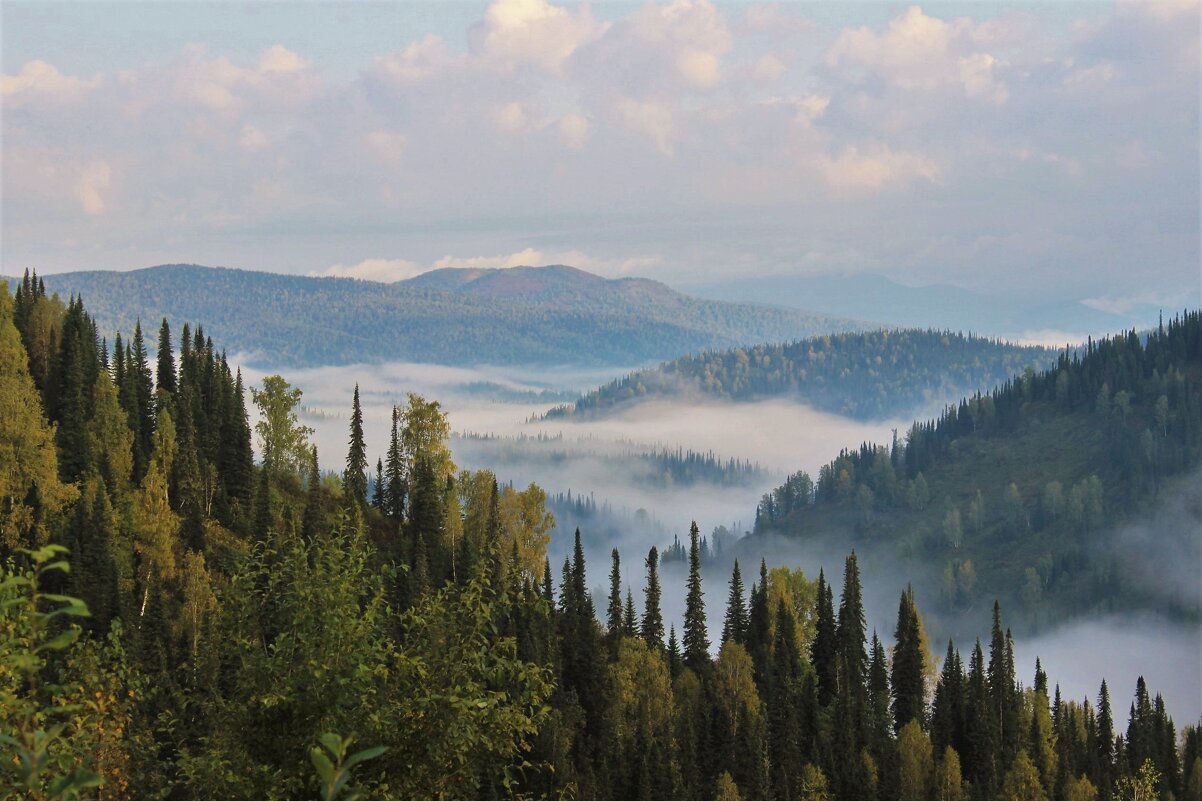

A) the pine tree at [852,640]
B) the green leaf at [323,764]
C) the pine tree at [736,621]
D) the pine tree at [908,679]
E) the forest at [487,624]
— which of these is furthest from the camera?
the pine tree at [736,621]

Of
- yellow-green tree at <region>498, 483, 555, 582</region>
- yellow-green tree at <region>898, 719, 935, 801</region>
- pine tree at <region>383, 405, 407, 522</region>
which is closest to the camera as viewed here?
yellow-green tree at <region>898, 719, 935, 801</region>

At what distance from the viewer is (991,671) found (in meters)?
180

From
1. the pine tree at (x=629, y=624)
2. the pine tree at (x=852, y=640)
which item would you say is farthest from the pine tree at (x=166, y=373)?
the pine tree at (x=852, y=640)

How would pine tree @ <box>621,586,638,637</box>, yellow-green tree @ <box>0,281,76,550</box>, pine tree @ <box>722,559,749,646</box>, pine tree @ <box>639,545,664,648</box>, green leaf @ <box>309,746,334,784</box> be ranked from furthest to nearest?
pine tree @ <box>722,559,749,646</box> → pine tree @ <box>639,545,664,648</box> → pine tree @ <box>621,586,638,637</box> → yellow-green tree @ <box>0,281,76,550</box> → green leaf @ <box>309,746,334,784</box>

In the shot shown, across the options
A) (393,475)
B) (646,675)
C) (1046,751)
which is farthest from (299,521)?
(1046,751)

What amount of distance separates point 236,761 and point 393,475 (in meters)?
143

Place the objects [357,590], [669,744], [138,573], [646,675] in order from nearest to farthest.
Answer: [357,590]
[138,573]
[669,744]
[646,675]

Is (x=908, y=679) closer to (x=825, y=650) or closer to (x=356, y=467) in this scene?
(x=825, y=650)

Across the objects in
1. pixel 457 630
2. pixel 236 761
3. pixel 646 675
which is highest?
pixel 457 630

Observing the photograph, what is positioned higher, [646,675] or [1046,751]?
[646,675]

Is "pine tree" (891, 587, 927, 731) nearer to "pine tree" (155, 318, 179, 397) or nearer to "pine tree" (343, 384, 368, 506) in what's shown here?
"pine tree" (343, 384, 368, 506)

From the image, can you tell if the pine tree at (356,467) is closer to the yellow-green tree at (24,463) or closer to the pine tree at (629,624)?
the pine tree at (629,624)

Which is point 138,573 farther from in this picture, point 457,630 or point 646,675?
point 457,630

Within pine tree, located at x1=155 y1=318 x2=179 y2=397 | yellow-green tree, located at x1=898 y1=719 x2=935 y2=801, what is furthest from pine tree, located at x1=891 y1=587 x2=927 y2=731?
pine tree, located at x1=155 y1=318 x2=179 y2=397
